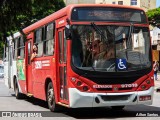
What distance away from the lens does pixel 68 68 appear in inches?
399

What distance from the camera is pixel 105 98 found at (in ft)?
32.9

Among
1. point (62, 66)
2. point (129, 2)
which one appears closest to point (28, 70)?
point (62, 66)

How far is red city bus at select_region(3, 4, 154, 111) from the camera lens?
998 cm

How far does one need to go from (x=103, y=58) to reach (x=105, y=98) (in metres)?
0.99

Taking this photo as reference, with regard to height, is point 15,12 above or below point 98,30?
below

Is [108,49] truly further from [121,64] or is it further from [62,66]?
[62,66]

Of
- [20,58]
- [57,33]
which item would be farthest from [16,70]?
[57,33]

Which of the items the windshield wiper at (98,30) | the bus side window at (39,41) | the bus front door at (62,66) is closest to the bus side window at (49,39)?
the bus side window at (39,41)

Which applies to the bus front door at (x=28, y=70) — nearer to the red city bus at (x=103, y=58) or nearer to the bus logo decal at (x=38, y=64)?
the bus logo decal at (x=38, y=64)

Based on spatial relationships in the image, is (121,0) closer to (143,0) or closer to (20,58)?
(143,0)

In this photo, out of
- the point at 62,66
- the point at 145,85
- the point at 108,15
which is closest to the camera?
the point at 145,85

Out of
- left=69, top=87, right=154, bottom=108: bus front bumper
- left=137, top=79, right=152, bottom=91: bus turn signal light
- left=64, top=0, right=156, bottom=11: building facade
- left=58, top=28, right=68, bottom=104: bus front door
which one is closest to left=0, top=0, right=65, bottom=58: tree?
left=69, top=87, right=154, bottom=108: bus front bumper

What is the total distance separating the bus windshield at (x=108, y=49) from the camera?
33.2 feet

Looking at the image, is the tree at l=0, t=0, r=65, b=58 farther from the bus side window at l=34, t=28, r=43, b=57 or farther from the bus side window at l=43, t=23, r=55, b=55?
the bus side window at l=34, t=28, r=43, b=57
